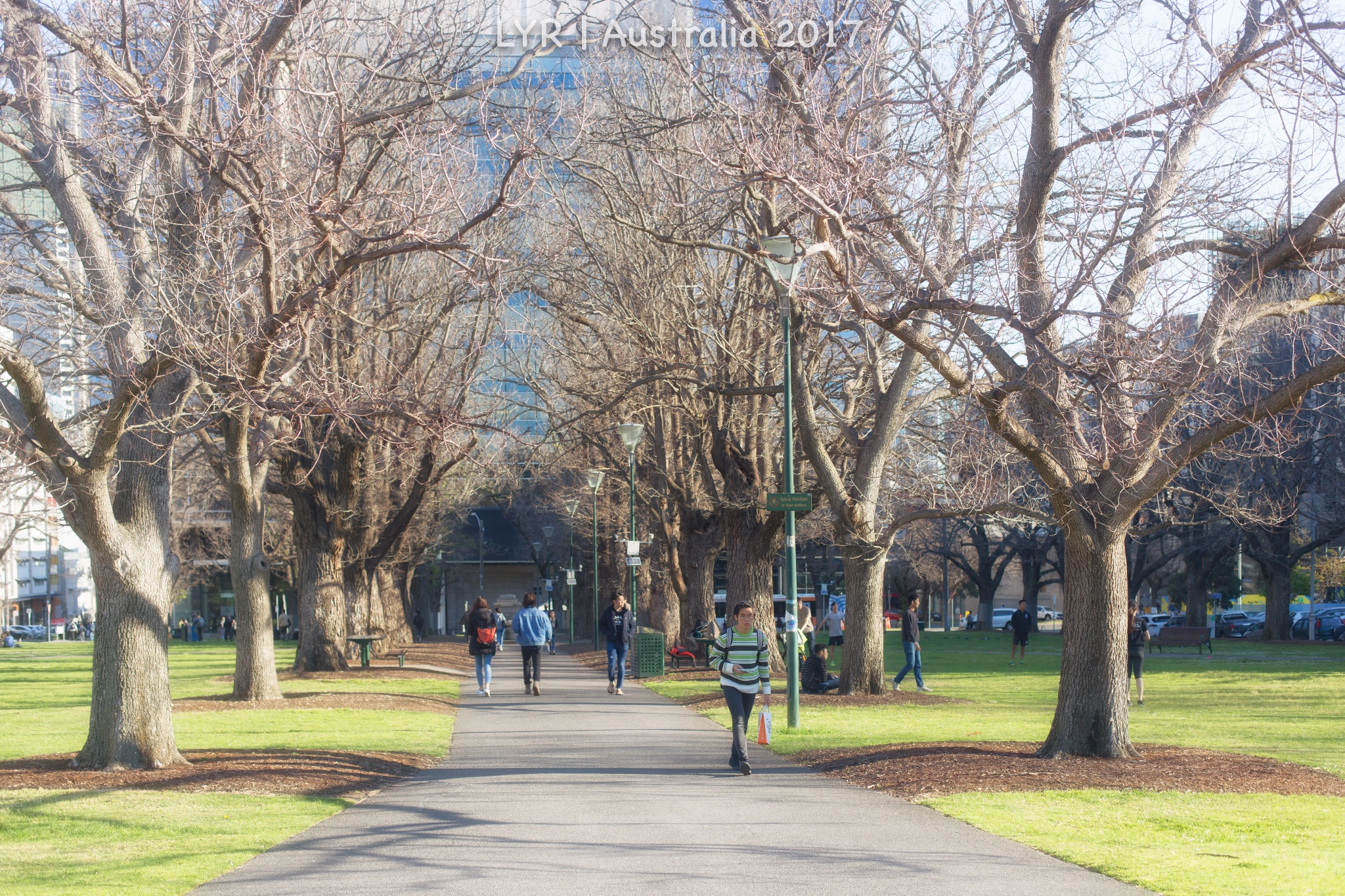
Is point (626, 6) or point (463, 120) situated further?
point (626, 6)

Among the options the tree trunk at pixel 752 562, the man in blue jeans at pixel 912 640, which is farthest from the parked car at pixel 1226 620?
the man in blue jeans at pixel 912 640

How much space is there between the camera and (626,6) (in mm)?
13836

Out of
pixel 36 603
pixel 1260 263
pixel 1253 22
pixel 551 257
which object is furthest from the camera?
pixel 36 603

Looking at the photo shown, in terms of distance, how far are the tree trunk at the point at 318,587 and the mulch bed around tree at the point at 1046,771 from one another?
1585 centimetres

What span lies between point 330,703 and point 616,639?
4868 millimetres

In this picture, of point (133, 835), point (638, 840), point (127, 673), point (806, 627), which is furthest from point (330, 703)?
point (638, 840)

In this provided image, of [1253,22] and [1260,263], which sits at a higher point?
[1253,22]

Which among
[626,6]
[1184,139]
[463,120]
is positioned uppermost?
[626,6]

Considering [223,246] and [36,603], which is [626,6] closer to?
[223,246]

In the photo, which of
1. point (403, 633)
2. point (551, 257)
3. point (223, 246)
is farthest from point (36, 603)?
point (223, 246)

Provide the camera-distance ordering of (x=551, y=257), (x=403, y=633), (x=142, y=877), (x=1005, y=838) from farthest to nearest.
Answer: (x=403, y=633) → (x=551, y=257) → (x=1005, y=838) → (x=142, y=877)

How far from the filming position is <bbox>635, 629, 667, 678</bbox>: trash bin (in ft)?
84.6

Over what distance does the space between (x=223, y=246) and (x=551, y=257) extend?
9.49 meters

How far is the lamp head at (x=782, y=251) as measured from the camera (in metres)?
13.2
